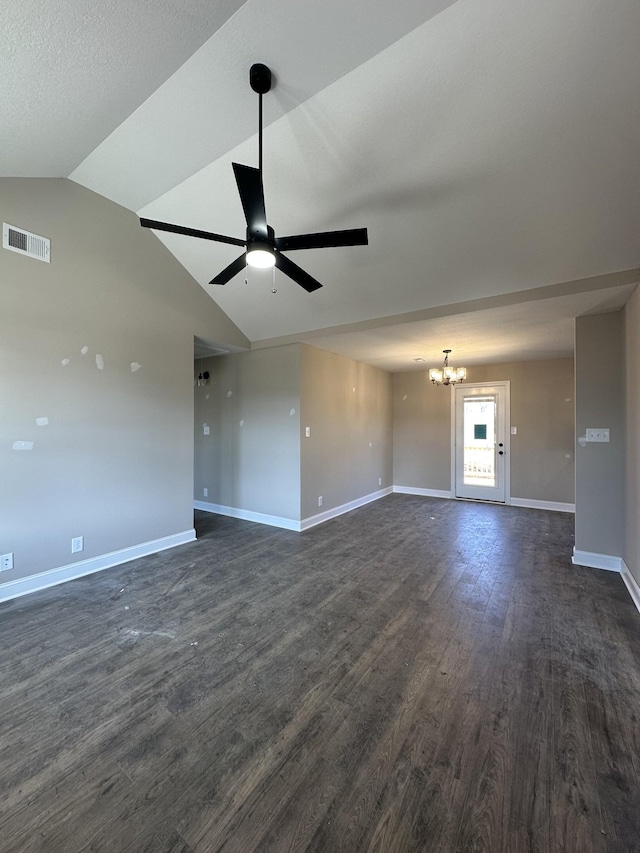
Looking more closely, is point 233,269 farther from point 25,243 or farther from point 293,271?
point 25,243

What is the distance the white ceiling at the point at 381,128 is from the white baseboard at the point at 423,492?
3.97 metres

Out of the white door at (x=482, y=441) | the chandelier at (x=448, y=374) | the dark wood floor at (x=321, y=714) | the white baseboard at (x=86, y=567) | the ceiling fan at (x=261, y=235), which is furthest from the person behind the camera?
the white door at (x=482, y=441)

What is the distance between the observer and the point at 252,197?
172 cm

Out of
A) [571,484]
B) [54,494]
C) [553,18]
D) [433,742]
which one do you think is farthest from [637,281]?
[54,494]

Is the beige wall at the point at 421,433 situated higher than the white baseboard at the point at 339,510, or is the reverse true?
the beige wall at the point at 421,433

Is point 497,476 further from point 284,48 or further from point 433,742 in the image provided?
point 284,48

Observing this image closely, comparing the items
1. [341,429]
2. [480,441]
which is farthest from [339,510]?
[480,441]

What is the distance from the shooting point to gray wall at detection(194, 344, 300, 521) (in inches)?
184

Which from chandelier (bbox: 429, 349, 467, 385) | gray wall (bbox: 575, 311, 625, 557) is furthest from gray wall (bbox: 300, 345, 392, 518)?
gray wall (bbox: 575, 311, 625, 557)

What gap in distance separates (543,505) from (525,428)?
1.32m

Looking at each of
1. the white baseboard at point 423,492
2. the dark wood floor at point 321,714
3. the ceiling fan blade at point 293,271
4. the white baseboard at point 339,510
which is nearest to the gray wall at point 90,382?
the dark wood floor at point 321,714

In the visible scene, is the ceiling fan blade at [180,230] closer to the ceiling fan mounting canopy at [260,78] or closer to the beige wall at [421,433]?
the ceiling fan mounting canopy at [260,78]

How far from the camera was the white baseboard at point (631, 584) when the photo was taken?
106 inches

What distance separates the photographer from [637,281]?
107 inches
